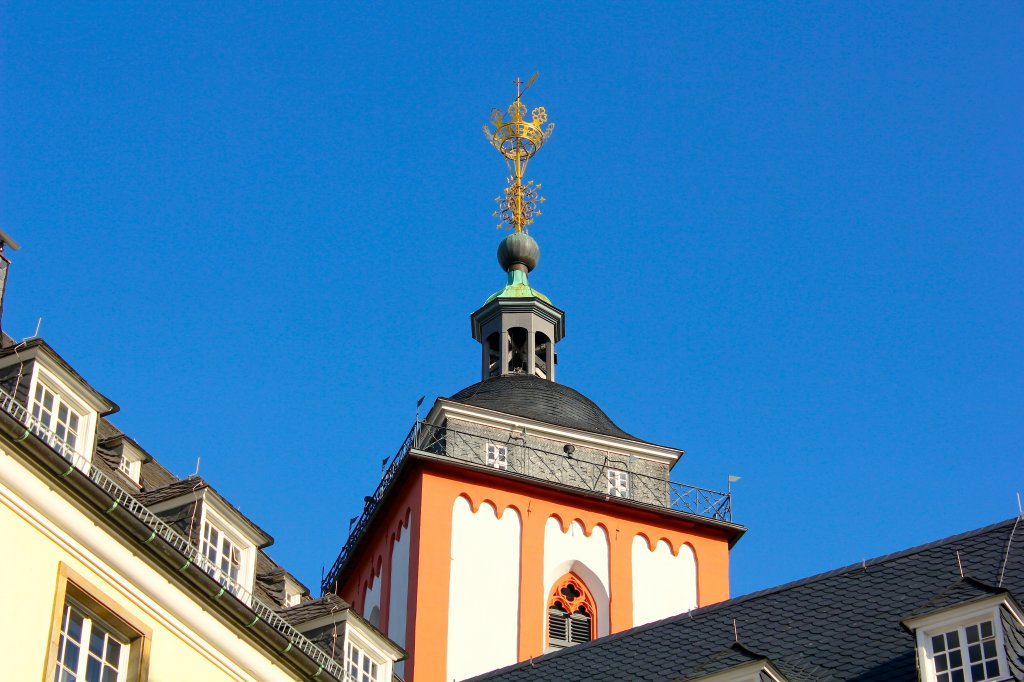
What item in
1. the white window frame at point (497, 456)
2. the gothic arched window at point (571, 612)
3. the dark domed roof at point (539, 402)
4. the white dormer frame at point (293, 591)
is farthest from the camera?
the dark domed roof at point (539, 402)

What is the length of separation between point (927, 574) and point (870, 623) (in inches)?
48.2

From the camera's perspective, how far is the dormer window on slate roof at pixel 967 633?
71.0 ft

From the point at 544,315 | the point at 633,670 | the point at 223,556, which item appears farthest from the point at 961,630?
the point at 544,315

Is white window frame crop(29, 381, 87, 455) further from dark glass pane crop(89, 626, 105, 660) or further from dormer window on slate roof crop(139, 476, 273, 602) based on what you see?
dark glass pane crop(89, 626, 105, 660)

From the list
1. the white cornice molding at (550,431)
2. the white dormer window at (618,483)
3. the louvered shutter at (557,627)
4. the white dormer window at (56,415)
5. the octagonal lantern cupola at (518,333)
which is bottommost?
the white dormer window at (56,415)

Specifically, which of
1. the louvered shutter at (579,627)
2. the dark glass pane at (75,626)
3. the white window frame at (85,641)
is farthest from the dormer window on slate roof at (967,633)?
the louvered shutter at (579,627)

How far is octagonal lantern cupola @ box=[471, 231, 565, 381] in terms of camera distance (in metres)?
47.9

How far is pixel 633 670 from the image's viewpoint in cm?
2570

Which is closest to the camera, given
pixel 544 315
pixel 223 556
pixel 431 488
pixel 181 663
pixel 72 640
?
pixel 72 640

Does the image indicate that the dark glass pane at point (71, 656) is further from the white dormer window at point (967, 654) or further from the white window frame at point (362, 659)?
the white dormer window at point (967, 654)

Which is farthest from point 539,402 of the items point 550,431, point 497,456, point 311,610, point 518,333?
point 311,610

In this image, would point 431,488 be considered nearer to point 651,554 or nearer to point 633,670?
point 651,554

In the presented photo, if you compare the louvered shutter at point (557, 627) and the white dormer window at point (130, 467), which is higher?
the louvered shutter at point (557, 627)

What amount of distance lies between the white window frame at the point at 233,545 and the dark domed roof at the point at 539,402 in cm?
2146
